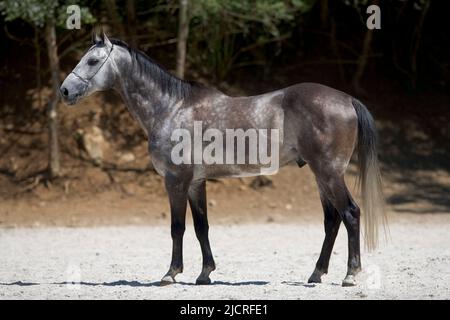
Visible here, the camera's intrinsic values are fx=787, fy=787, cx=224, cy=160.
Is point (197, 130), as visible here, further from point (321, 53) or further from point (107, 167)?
point (321, 53)

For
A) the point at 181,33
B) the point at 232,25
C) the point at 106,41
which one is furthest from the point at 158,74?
the point at 232,25

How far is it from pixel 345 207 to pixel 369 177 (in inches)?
16.5

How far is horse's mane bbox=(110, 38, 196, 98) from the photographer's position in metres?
7.33

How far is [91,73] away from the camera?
7137 millimetres

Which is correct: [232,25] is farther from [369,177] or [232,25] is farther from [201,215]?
[369,177]

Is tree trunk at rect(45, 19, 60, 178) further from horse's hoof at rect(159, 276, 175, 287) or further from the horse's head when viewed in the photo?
horse's hoof at rect(159, 276, 175, 287)

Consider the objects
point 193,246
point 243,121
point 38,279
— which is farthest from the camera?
point 193,246

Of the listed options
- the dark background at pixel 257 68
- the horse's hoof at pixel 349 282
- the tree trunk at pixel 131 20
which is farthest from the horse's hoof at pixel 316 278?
the tree trunk at pixel 131 20

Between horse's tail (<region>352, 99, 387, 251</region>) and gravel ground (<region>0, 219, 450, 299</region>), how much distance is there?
468 mm

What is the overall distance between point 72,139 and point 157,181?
1868mm

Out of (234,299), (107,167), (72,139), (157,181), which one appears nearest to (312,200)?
(157,181)

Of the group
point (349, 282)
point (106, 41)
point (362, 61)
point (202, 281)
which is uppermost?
point (106, 41)

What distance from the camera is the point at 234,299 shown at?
6.06m

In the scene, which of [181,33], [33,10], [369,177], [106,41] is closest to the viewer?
[369,177]
